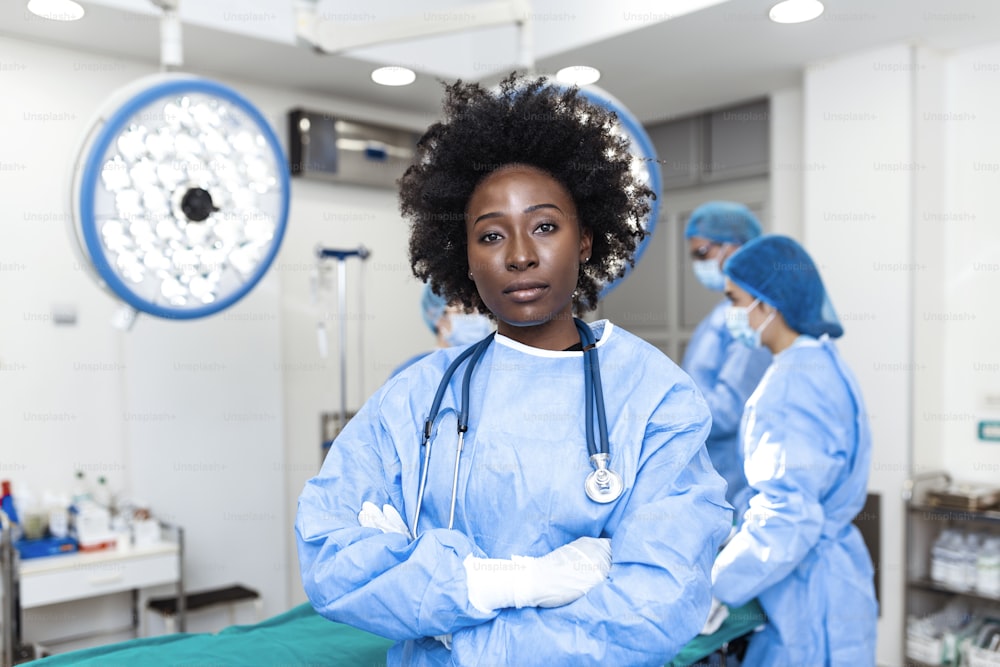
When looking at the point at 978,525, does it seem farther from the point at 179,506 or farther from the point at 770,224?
the point at 179,506

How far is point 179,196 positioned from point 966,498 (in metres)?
2.83

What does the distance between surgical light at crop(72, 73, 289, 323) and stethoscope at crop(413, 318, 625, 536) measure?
1.05m

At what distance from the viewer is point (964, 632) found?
3.07 meters

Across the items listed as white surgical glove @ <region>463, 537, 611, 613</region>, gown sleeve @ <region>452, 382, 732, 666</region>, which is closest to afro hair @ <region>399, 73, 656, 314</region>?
gown sleeve @ <region>452, 382, 732, 666</region>

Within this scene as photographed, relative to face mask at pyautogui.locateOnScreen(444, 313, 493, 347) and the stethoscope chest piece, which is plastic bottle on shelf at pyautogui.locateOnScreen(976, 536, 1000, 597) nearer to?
face mask at pyautogui.locateOnScreen(444, 313, 493, 347)

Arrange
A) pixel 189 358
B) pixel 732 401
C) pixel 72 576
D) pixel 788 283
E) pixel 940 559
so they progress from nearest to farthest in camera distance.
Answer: pixel 788 283
pixel 72 576
pixel 732 401
pixel 940 559
pixel 189 358

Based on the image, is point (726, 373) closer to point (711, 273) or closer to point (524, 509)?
point (711, 273)

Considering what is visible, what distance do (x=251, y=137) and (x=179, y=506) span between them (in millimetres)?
1849

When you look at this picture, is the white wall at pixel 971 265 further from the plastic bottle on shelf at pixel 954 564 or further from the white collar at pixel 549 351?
the white collar at pixel 549 351

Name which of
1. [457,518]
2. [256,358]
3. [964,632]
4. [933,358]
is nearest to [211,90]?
[457,518]

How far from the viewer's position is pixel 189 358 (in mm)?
3436

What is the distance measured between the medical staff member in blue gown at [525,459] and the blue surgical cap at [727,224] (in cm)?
187

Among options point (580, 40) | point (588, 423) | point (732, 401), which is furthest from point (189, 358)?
point (588, 423)

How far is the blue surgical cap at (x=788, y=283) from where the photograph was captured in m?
2.17
